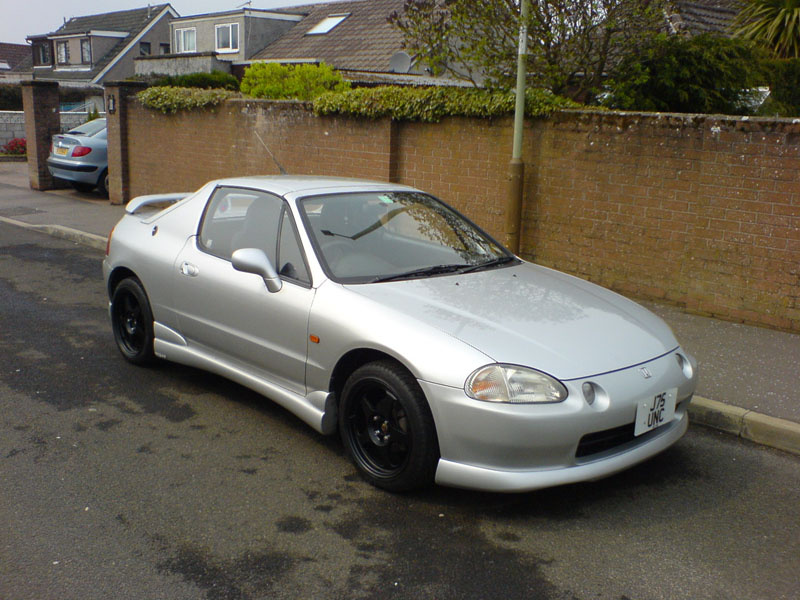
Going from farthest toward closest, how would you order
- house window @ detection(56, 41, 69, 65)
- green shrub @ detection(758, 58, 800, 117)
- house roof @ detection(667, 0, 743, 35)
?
house window @ detection(56, 41, 69, 65) → house roof @ detection(667, 0, 743, 35) → green shrub @ detection(758, 58, 800, 117)

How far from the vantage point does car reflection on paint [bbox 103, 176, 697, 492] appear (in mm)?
3707

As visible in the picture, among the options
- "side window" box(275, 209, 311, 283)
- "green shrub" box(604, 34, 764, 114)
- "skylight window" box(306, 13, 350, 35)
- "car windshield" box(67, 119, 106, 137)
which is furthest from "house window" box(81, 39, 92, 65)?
"side window" box(275, 209, 311, 283)

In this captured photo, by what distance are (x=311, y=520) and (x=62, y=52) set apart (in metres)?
54.2

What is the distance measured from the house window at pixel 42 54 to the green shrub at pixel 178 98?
143 ft

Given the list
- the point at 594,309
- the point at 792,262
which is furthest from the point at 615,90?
the point at 594,309

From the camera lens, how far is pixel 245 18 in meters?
38.1

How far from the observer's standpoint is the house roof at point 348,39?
95.4ft

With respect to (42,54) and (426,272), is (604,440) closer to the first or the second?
(426,272)

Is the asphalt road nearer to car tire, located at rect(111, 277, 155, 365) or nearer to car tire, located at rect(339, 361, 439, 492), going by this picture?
car tire, located at rect(339, 361, 439, 492)

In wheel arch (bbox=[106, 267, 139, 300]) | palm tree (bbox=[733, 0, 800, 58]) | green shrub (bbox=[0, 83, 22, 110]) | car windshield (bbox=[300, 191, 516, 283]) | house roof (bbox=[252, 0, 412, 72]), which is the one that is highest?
house roof (bbox=[252, 0, 412, 72])

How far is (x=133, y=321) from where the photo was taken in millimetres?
6039

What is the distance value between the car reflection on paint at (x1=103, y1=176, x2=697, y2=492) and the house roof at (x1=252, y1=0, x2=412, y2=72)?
2235cm

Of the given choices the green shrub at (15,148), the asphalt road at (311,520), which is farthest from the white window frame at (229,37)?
the asphalt road at (311,520)

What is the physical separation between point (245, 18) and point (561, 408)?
1493 inches
